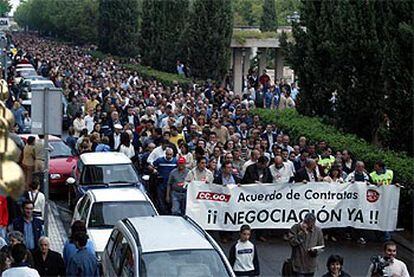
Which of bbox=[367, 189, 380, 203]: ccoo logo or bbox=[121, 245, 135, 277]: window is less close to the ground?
bbox=[121, 245, 135, 277]: window

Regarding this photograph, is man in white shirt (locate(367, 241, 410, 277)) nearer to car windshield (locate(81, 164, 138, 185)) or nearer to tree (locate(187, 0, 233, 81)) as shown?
car windshield (locate(81, 164, 138, 185))

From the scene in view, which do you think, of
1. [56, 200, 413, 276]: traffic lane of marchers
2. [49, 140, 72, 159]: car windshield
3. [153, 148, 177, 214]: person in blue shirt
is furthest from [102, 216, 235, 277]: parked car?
[49, 140, 72, 159]: car windshield

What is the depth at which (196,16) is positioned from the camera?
44062 millimetres

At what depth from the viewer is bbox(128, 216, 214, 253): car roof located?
31.0 feet

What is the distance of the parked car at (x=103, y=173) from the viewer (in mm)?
17156

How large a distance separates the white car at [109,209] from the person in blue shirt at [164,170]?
2.66m

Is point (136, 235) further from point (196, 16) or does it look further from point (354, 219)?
point (196, 16)

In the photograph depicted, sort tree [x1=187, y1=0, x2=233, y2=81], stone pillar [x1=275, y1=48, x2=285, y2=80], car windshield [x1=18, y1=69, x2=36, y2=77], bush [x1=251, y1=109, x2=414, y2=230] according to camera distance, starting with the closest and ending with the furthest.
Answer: bush [x1=251, y1=109, x2=414, y2=230] < tree [x1=187, y1=0, x2=233, y2=81] < car windshield [x1=18, y1=69, x2=36, y2=77] < stone pillar [x1=275, y1=48, x2=285, y2=80]

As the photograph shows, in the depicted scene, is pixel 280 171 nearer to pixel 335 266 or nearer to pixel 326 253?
pixel 326 253

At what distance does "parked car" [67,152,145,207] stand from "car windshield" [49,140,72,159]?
355 centimetres

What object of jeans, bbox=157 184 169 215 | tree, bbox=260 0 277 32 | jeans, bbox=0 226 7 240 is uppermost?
tree, bbox=260 0 277 32

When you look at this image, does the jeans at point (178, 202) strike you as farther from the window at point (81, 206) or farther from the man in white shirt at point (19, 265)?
the man in white shirt at point (19, 265)

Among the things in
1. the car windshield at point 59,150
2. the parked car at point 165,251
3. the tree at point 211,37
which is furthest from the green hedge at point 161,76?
the parked car at point 165,251

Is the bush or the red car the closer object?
the bush
